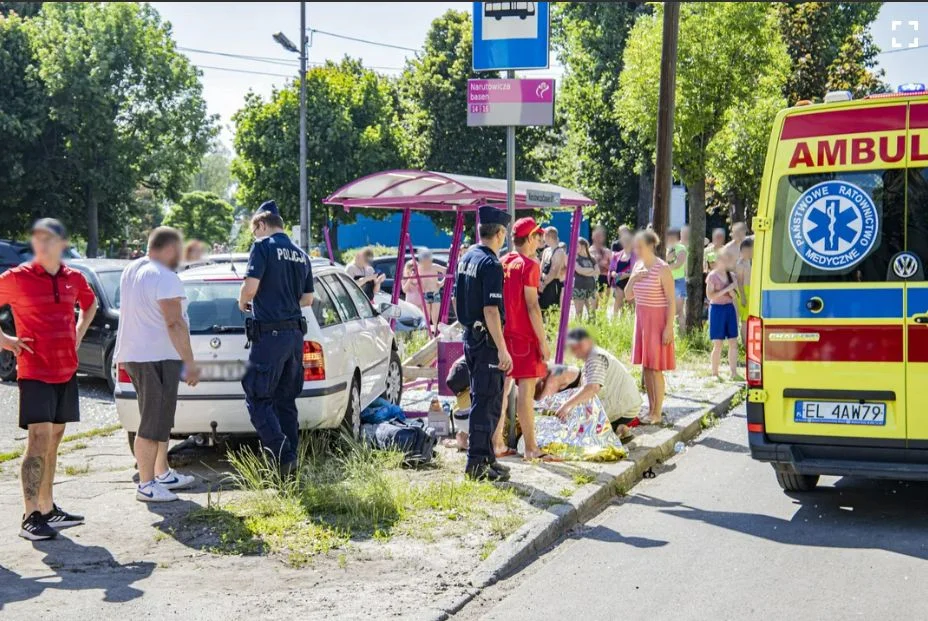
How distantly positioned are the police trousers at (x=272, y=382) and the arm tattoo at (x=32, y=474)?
1455mm

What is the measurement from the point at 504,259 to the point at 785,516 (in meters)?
2.79

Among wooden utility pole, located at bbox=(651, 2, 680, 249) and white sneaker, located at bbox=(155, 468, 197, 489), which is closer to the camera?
white sneaker, located at bbox=(155, 468, 197, 489)

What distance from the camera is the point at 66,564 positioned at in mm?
6055

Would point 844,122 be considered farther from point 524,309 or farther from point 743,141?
point 743,141

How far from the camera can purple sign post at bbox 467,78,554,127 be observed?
874 centimetres

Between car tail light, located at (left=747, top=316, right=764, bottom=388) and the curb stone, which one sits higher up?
car tail light, located at (left=747, top=316, right=764, bottom=388)

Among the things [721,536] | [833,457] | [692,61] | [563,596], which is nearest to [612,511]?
[721,536]

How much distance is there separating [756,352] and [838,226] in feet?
3.05

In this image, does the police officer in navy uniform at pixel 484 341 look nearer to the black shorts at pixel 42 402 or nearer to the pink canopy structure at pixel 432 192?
the black shorts at pixel 42 402

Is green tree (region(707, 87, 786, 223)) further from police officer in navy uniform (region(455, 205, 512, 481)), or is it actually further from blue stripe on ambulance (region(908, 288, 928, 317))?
blue stripe on ambulance (region(908, 288, 928, 317))

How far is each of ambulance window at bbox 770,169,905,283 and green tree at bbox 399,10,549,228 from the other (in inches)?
1305

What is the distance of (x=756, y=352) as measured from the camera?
23.2 feet

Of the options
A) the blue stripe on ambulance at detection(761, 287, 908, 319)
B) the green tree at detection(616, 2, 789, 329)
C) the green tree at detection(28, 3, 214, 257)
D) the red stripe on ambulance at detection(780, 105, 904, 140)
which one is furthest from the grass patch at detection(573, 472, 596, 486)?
the green tree at detection(28, 3, 214, 257)

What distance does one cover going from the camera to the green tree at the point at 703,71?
18578 mm
